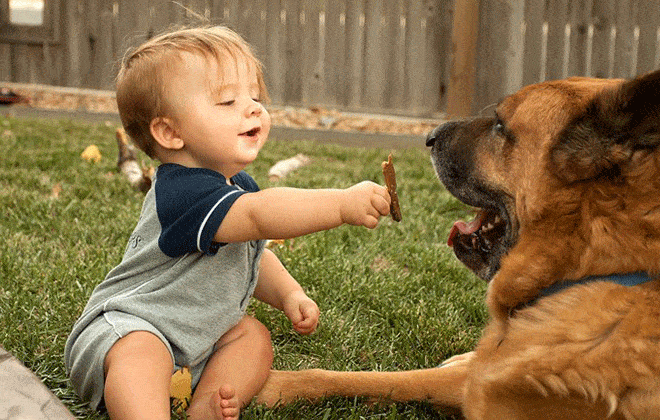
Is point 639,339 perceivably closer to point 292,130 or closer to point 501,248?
point 501,248

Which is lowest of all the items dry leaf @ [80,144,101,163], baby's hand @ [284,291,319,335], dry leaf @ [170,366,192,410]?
dry leaf @ [80,144,101,163]

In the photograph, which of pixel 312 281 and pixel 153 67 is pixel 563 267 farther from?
pixel 312 281

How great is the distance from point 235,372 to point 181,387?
0.57 ft

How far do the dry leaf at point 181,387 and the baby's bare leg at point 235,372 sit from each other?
0.09 ft

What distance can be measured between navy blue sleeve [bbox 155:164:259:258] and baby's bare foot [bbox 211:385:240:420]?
1.29 feet

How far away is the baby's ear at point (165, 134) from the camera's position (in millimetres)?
2217

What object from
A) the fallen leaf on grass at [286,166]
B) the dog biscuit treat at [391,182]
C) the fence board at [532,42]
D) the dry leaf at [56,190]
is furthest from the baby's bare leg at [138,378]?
the fence board at [532,42]

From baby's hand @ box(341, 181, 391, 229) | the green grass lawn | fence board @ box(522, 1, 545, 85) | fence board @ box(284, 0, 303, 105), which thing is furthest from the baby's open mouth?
fence board @ box(284, 0, 303, 105)

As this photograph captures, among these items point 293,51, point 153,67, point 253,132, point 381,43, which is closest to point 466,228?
point 253,132

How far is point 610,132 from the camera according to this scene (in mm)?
2014

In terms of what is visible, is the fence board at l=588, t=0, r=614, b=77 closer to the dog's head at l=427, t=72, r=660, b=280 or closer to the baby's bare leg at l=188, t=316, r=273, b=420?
the dog's head at l=427, t=72, r=660, b=280

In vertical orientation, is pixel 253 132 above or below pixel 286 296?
above

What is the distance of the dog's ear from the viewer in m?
1.89

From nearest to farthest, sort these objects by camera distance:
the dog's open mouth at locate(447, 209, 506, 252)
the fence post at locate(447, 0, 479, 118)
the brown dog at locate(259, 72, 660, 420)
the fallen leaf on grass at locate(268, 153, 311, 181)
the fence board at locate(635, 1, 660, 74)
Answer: the brown dog at locate(259, 72, 660, 420) → the dog's open mouth at locate(447, 209, 506, 252) → the fallen leaf on grass at locate(268, 153, 311, 181) → the fence post at locate(447, 0, 479, 118) → the fence board at locate(635, 1, 660, 74)
